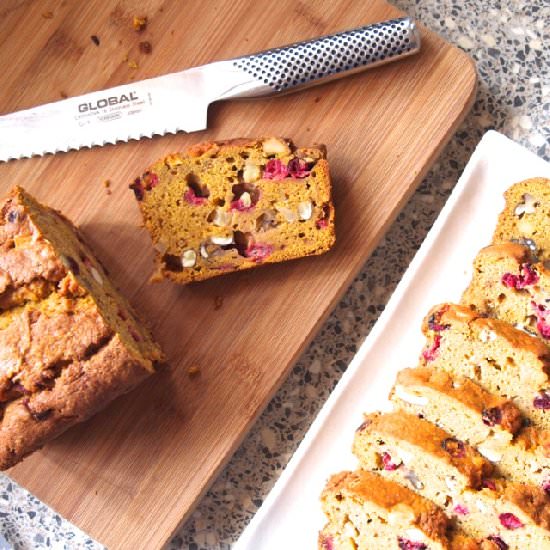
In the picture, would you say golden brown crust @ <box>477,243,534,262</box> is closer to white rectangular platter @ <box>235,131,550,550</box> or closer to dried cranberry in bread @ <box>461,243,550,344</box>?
→ dried cranberry in bread @ <box>461,243,550,344</box>

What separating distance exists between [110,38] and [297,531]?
1.89m

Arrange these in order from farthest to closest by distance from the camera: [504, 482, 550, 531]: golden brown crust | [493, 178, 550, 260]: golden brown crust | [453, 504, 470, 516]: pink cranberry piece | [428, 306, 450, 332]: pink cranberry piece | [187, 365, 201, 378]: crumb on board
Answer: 1. [187, 365, 201, 378]: crumb on board
2. [493, 178, 550, 260]: golden brown crust
3. [428, 306, 450, 332]: pink cranberry piece
4. [453, 504, 470, 516]: pink cranberry piece
5. [504, 482, 550, 531]: golden brown crust

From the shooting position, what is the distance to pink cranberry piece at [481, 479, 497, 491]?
255cm

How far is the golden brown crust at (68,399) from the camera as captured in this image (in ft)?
8.61

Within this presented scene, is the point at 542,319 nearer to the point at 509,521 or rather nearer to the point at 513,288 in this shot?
the point at 513,288

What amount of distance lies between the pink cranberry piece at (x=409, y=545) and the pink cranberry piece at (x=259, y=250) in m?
1.03

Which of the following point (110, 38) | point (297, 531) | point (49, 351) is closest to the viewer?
point (49, 351)

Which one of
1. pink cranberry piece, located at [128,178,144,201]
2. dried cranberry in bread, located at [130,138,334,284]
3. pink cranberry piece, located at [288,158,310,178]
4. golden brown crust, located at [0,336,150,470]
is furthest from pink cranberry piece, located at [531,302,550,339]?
pink cranberry piece, located at [128,178,144,201]

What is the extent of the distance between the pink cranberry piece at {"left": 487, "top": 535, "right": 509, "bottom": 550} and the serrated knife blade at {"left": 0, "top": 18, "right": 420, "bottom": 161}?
63.6 inches

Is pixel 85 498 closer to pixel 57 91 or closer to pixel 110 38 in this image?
pixel 57 91

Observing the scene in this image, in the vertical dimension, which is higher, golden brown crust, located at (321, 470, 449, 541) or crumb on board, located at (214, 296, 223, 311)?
crumb on board, located at (214, 296, 223, 311)

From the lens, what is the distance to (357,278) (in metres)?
3.17

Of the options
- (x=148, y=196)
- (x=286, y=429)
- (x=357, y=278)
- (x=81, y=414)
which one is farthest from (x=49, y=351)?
(x=357, y=278)

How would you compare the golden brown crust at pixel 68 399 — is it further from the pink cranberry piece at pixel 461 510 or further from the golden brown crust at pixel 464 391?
the pink cranberry piece at pixel 461 510
